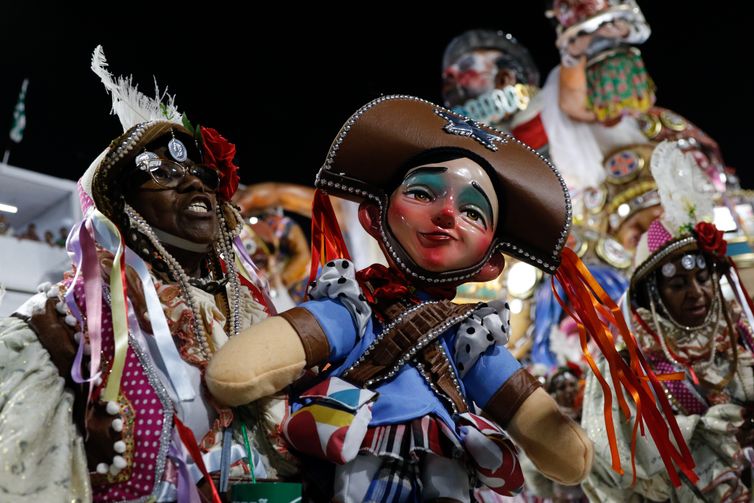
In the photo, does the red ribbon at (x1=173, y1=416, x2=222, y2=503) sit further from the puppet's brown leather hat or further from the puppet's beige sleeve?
the puppet's brown leather hat

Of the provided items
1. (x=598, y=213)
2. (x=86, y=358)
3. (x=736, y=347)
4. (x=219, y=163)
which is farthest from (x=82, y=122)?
(x=598, y=213)

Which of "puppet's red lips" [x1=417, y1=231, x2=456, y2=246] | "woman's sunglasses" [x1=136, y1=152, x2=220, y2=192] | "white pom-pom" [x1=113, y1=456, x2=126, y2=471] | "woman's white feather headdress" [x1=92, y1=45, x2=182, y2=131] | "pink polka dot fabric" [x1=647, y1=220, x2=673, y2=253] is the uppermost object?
"woman's white feather headdress" [x1=92, y1=45, x2=182, y2=131]

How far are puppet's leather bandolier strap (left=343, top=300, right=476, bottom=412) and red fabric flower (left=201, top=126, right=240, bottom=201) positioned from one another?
1.64 ft

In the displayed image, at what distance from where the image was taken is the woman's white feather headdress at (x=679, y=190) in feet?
9.20

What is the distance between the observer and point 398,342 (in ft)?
4.96

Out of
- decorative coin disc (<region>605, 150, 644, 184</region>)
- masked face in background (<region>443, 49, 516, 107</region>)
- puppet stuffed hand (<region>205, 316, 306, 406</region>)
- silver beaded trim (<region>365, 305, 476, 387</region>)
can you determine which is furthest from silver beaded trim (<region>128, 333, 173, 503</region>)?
masked face in background (<region>443, 49, 516, 107</region>)

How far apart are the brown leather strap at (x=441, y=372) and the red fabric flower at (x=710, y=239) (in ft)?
4.66

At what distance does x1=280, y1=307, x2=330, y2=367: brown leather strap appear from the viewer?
143 centimetres

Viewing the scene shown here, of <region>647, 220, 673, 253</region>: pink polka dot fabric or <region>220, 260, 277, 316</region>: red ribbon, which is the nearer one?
<region>220, 260, 277, 316</region>: red ribbon

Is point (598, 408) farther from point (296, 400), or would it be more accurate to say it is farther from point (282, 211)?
point (282, 211)

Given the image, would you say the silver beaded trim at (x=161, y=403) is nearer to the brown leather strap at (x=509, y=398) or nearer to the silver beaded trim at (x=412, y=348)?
the silver beaded trim at (x=412, y=348)

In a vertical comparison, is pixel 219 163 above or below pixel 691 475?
above

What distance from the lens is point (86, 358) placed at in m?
1.46

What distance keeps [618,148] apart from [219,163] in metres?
4.81
